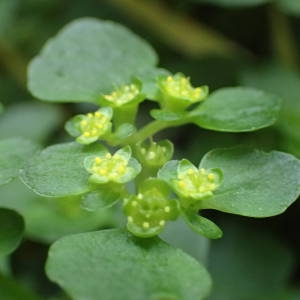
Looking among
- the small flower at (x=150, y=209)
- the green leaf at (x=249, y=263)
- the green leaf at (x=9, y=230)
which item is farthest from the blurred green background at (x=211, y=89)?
the small flower at (x=150, y=209)

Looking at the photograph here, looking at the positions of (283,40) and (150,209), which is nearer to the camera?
(150,209)

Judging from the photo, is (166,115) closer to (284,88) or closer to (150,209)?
(150,209)

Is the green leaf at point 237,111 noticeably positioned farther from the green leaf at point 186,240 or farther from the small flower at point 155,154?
the green leaf at point 186,240

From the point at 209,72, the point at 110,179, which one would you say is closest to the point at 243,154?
the point at 110,179

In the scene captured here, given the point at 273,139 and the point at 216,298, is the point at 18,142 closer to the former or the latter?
the point at 216,298

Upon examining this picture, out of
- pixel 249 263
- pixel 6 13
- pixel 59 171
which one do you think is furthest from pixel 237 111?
pixel 6 13
